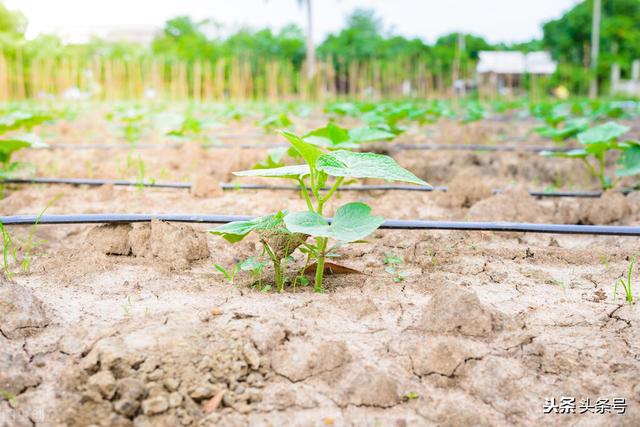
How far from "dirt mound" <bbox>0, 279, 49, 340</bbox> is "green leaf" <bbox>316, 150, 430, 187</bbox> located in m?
0.72

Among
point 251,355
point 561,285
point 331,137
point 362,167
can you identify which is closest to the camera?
point 251,355

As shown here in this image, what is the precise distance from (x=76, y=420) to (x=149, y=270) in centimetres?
69

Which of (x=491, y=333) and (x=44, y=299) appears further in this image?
(x=44, y=299)

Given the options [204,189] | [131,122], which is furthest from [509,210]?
[131,122]

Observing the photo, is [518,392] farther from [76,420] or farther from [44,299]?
[44,299]

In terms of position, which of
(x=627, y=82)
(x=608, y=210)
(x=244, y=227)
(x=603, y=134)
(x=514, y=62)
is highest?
(x=514, y=62)

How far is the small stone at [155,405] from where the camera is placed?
1.04 metres

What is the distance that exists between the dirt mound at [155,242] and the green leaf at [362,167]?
0.59 metres

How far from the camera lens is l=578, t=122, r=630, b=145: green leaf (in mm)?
2799

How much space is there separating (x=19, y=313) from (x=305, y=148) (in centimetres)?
74

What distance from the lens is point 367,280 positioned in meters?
1.63

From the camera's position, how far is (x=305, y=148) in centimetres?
139

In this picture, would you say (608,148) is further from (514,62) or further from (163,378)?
(514,62)

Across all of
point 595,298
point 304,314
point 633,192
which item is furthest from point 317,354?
point 633,192
